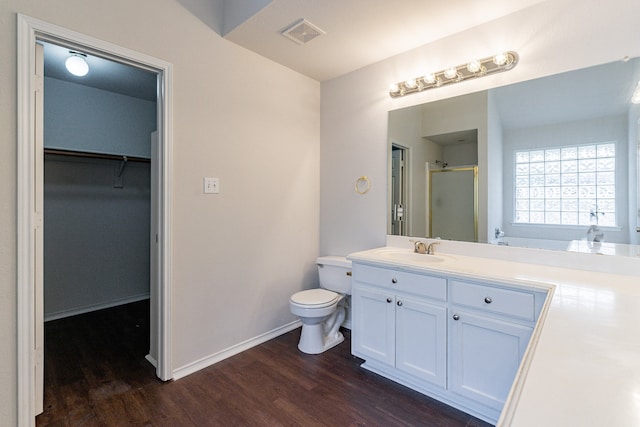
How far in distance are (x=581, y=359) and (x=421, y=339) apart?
1189mm

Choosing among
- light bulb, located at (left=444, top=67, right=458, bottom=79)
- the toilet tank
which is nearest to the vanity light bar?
light bulb, located at (left=444, top=67, right=458, bottom=79)

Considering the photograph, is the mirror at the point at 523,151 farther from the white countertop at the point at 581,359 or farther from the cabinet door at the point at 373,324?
the cabinet door at the point at 373,324

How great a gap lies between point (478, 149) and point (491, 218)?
482mm

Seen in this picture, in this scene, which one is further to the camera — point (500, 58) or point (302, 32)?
point (302, 32)

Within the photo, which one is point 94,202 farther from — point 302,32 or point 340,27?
point 340,27

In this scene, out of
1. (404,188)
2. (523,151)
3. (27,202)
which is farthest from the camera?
(404,188)

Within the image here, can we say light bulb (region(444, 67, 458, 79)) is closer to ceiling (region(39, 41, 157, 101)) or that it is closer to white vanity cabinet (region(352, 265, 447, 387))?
white vanity cabinet (region(352, 265, 447, 387))

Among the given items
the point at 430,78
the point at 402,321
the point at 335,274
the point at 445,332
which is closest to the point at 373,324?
the point at 402,321

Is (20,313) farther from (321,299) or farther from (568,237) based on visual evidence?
(568,237)

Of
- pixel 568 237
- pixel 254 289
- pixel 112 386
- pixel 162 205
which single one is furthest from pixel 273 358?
pixel 568 237

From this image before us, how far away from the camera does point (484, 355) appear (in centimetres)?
155

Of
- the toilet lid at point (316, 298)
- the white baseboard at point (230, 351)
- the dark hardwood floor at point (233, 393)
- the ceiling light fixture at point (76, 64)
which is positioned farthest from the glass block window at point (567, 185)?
the ceiling light fixture at point (76, 64)

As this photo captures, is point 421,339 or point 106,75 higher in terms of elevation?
point 106,75

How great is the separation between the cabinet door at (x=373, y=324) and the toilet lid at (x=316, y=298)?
0.28 metres
